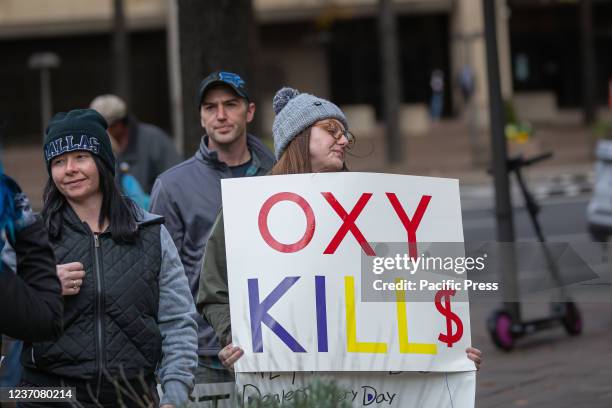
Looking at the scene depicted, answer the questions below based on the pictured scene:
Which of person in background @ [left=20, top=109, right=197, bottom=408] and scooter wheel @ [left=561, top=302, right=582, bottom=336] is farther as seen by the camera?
scooter wheel @ [left=561, top=302, right=582, bottom=336]

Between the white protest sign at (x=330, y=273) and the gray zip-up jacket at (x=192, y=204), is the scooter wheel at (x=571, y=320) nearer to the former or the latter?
the gray zip-up jacket at (x=192, y=204)

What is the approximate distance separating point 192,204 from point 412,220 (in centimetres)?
136

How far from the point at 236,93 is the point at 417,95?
4459cm

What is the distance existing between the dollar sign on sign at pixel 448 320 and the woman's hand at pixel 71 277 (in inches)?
47.8

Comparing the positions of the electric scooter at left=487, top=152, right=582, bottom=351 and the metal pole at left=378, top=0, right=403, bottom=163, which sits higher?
the metal pole at left=378, top=0, right=403, bottom=163

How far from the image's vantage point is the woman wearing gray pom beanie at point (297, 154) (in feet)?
16.0

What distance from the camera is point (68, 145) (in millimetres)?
4633

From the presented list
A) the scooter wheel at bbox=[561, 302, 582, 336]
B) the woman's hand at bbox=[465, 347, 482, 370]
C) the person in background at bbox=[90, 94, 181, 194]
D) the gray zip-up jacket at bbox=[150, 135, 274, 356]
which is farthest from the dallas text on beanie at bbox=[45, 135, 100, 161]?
the scooter wheel at bbox=[561, 302, 582, 336]

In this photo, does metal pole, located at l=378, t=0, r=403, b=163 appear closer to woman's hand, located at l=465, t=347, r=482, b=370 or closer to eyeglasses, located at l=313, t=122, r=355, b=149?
eyeglasses, located at l=313, t=122, r=355, b=149

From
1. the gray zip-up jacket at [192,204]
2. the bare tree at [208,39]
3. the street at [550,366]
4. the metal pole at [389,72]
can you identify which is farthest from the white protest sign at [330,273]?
the metal pole at [389,72]

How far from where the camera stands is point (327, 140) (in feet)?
16.1

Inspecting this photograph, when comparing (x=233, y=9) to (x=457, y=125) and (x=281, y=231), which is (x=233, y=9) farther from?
(x=457, y=125)

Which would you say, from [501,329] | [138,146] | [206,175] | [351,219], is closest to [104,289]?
[351,219]

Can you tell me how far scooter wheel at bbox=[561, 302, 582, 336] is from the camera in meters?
10.4
